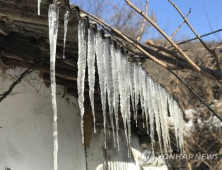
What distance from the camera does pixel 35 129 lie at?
2.91 metres

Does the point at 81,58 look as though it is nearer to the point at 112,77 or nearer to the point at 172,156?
the point at 112,77

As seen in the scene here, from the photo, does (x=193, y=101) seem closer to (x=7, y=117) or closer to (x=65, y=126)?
(x=65, y=126)

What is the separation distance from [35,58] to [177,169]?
7618mm

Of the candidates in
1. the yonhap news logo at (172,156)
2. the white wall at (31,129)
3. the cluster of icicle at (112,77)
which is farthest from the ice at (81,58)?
the yonhap news logo at (172,156)

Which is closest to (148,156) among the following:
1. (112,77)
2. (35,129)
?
(35,129)

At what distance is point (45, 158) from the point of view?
9.59 ft

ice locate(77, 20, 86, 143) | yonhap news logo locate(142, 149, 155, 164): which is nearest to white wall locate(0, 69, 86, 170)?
ice locate(77, 20, 86, 143)

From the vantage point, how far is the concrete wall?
2631 mm

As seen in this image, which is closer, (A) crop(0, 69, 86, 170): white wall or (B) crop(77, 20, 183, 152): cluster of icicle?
(B) crop(77, 20, 183, 152): cluster of icicle

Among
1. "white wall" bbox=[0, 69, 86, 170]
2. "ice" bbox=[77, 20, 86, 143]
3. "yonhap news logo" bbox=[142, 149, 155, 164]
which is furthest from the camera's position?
"yonhap news logo" bbox=[142, 149, 155, 164]

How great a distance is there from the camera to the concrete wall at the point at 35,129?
2631mm

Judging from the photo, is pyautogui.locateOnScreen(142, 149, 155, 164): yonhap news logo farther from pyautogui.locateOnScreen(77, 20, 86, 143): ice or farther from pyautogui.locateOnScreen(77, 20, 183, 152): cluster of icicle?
pyautogui.locateOnScreen(77, 20, 86, 143): ice

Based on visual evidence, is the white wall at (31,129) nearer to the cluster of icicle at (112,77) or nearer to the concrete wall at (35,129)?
the concrete wall at (35,129)

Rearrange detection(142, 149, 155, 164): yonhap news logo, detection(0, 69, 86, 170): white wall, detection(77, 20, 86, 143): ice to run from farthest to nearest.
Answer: detection(142, 149, 155, 164): yonhap news logo → detection(0, 69, 86, 170): white wall → detection(77, 20, 86, 143): ice
